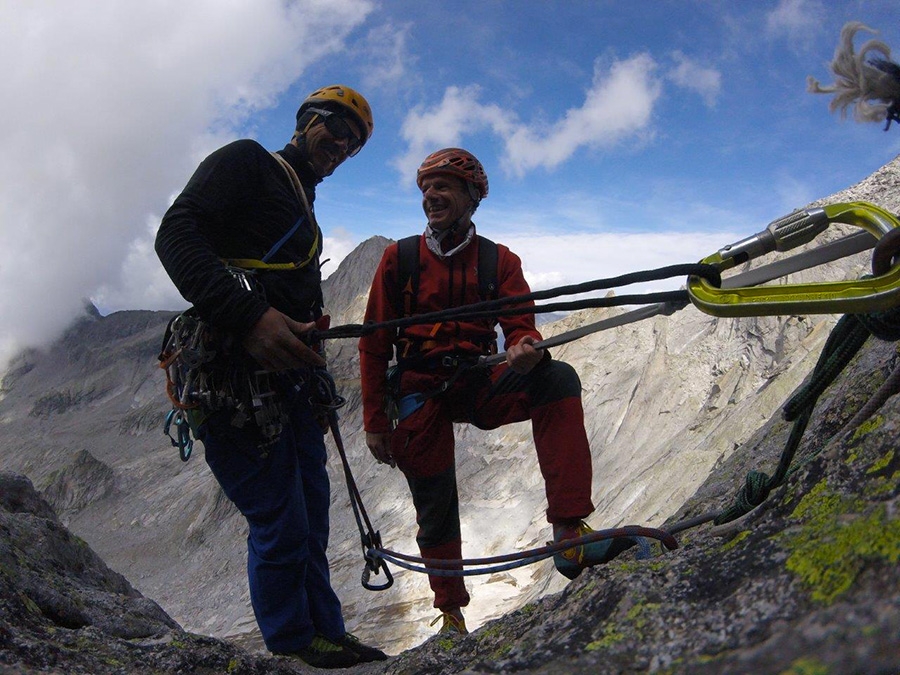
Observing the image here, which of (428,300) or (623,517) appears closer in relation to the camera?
(428,300)

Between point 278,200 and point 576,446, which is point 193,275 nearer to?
point 278,200

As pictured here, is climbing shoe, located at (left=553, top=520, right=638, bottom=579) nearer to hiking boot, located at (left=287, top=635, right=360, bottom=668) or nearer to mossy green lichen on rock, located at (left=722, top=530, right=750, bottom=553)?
mossy green lichen on rock, located at (left=722, top=530, right=750, bottom=553)

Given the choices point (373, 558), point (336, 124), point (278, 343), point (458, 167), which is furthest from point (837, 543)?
point (336, 124)

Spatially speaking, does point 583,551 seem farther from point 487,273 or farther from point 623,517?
point 623,517

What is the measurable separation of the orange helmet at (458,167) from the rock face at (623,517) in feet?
7.65

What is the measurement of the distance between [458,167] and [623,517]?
44.2 feet

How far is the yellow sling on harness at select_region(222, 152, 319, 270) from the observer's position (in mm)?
3369

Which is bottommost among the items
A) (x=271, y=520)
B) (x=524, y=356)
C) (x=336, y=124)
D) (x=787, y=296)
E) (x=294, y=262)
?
(x=271, y=520)

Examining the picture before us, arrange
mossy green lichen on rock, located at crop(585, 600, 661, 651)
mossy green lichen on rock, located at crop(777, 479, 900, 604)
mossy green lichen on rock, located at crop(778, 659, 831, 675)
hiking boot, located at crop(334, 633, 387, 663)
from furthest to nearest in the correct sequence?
hiking boot, located at crop(334, 633, 387, 663) → mossy green lichen on rock, located at crop(585, 600, 661, 651) → mossy green lichen on rock, located at crop(777, 479, 900, 604) → mossy green lichen on rock, located at crop(778, 659, 831, 675)

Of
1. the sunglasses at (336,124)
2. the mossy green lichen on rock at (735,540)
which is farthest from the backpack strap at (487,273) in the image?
the mossy green lichen on rock at (735,540)

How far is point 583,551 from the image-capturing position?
281 cm

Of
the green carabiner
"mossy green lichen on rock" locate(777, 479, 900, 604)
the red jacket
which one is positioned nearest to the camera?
"mossy green lichen on rock" locate(777, 479, 900, 604)

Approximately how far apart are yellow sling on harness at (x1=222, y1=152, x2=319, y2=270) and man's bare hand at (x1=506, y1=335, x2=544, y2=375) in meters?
1.38

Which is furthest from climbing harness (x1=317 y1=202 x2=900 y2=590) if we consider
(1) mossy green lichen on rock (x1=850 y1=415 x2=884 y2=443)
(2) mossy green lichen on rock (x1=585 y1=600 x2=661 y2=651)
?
(2) mossy green lichen on rock (x1=585 y1=600 x2=661 y2=651)
